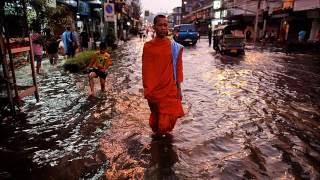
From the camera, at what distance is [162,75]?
5711 millimetres

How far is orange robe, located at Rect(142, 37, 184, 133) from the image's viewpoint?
5617mm

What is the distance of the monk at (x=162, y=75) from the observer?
5609 millimetres

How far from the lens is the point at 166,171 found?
5.00 m

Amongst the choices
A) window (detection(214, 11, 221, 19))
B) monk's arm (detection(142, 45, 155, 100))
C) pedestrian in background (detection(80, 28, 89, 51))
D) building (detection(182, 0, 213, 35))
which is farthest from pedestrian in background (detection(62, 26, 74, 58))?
building (detection(182, 0, 213, 35))

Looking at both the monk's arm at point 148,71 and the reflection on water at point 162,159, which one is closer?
the reflection on water at point 162,159

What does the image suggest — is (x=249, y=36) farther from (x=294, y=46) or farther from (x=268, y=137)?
(x=268, y=137)

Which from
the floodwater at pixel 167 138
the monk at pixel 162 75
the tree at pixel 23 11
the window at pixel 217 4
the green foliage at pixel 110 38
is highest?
the window at pixel 217 4

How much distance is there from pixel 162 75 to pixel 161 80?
0.09 meters

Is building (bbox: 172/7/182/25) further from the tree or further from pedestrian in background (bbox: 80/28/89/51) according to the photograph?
the tree

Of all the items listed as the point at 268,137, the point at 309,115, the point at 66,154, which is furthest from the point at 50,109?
the point at 309,115

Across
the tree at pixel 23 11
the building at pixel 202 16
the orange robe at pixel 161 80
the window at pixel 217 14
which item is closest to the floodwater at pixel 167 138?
the orange robe at pixel 161 80

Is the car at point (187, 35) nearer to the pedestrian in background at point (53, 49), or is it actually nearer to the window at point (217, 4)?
the pedestrian in background at point (53, 49)

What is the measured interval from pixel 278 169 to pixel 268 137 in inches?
59.5

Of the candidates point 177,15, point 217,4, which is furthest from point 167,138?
point 177,15
